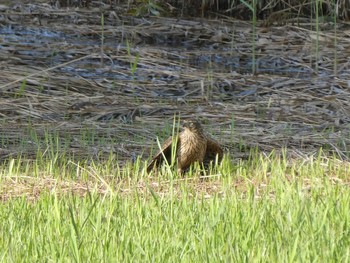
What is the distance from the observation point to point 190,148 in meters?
4.70

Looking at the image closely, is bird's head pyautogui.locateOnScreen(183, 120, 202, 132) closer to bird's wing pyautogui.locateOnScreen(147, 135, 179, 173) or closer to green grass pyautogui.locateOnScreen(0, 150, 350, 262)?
bird's wing pyautogui.locateOnScreen(147, 135, 179, 173)

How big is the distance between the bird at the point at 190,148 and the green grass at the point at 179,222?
0.43 m

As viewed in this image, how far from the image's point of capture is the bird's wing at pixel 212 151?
15.7ft

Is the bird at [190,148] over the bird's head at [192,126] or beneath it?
beneath

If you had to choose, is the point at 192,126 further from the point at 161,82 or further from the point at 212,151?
the point at 161,82

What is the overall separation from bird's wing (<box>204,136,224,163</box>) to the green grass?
20.4 inches

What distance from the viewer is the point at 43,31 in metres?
8.09

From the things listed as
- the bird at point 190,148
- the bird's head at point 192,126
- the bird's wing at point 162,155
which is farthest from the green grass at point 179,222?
the bird's head at point 192,126

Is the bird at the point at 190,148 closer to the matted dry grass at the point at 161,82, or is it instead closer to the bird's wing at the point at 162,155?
the bird's wing at the point at 162,155

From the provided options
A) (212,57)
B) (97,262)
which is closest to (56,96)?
(212,57)

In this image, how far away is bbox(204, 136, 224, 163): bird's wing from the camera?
15.7 ft

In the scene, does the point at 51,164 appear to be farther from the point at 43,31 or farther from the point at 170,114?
the point at 43,31

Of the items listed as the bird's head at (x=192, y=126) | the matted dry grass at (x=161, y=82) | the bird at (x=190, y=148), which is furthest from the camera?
the matted dry grass at (x=161, y=82)

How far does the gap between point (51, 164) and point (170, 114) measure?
1.80 metres
